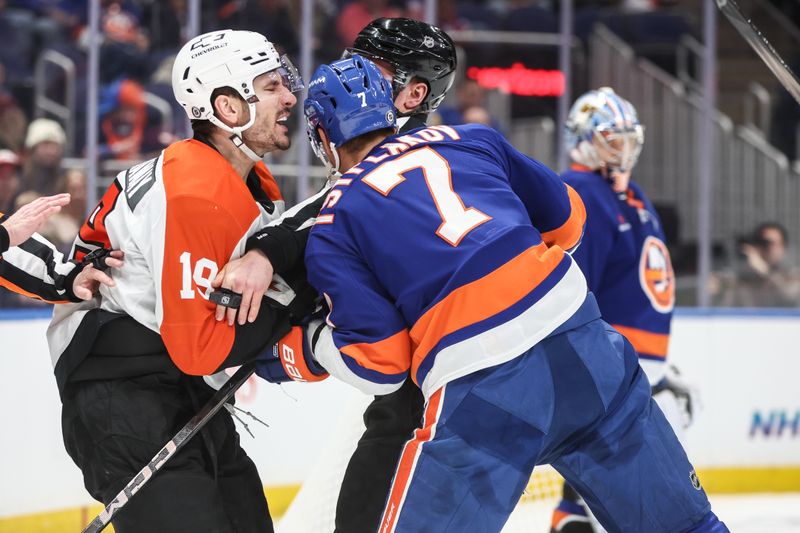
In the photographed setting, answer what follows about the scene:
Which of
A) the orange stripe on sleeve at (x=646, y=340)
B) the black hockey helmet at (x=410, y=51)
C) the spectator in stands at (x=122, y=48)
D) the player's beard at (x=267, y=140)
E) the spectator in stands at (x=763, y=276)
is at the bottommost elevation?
the spectator in stands at (x=763, y=276)

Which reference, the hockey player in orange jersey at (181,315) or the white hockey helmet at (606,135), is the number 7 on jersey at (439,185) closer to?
the hockey player in orange jersey at (181,315)

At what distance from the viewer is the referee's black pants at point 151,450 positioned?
2.00 metres

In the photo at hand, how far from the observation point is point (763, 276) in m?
5.46

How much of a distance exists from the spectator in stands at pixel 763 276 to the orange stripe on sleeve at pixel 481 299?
3.62 metres

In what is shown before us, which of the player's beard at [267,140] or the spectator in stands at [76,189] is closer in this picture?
the player's beard at [267,140]

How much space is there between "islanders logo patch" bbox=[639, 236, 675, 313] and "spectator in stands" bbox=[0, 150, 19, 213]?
2499 millimetres

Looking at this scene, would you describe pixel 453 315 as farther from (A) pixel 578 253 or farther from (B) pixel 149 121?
(B) pixel 149 121

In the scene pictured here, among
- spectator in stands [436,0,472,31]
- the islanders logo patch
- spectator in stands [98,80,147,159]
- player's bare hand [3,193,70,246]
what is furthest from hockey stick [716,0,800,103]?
spectator in stands [436,0,472,31]

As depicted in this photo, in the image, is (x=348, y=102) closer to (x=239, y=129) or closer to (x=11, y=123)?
(x=239, y=129)

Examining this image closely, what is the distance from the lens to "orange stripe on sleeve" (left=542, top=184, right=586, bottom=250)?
2201 millimetres

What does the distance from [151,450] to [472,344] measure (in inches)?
24.7

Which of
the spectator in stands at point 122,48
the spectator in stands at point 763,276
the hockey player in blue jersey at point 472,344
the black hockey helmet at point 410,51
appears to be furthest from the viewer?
the spectator in stands at point 763,276

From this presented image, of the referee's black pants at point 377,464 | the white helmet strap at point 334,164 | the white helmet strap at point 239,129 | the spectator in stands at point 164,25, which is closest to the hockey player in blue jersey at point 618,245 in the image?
the referee's black pants at point 377,464

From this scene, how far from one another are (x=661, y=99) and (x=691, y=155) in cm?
37
